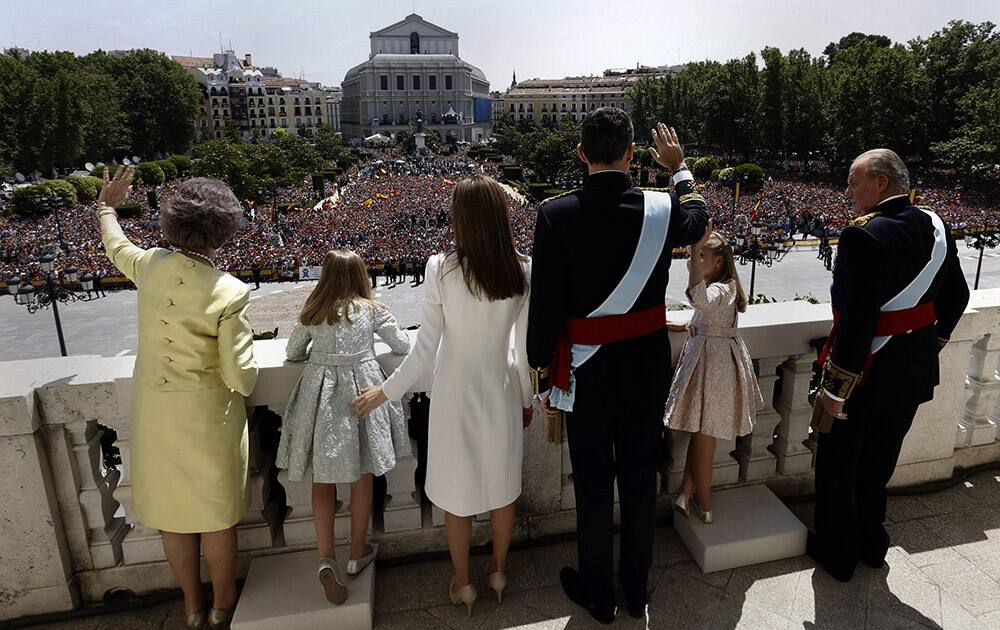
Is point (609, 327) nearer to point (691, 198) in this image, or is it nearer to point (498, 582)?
point (691, 198)

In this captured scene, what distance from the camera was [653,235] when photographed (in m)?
2.05

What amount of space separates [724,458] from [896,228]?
1210 mm

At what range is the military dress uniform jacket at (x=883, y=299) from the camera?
2.26m

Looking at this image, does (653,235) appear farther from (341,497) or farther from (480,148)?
(480,148)

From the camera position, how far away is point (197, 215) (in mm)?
2039

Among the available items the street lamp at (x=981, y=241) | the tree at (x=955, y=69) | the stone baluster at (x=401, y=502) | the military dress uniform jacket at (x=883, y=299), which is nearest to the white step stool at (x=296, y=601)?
the stone baluster at (x=401, y=502)

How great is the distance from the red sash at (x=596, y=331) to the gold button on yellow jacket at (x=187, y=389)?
3.14 ft

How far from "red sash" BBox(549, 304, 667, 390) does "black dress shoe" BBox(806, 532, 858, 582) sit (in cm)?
122

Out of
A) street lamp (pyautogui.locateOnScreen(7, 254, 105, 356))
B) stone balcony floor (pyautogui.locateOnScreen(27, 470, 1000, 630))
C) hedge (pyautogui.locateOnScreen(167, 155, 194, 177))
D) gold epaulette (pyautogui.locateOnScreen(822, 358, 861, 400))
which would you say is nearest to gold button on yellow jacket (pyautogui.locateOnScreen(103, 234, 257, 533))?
stone balcony floor (pyautogui.locateOnScreen(27, 470, 1000, 630))

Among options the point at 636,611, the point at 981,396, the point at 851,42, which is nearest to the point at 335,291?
the point at 636,611

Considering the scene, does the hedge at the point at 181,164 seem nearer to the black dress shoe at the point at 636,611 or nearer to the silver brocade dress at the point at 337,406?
the silver brocade dress at the point at 337,406

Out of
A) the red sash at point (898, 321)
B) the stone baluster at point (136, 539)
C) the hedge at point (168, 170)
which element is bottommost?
the stone baluster at point (136, 539)

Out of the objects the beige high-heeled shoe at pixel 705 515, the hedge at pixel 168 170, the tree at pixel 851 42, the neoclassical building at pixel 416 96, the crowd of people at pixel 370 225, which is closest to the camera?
the beige high-heeled shoe at pixel 705 515

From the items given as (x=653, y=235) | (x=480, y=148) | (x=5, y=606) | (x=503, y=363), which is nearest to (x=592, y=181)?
(x=653, y=235)
